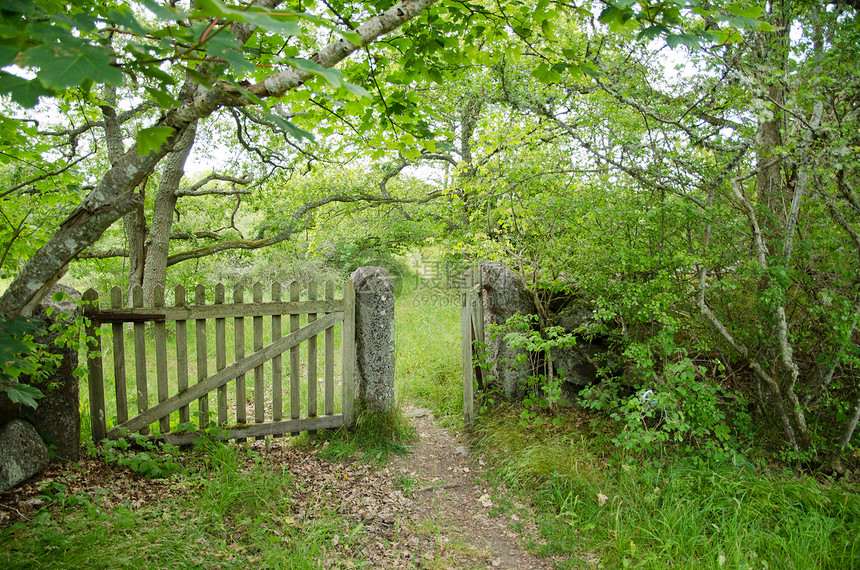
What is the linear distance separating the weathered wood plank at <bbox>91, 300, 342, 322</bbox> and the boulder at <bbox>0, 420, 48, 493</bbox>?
3.37 feet

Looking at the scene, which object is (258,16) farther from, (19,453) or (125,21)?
(19,453)

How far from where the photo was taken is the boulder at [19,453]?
309cm

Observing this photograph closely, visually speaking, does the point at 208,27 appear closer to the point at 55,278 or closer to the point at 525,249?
the point at 55,278

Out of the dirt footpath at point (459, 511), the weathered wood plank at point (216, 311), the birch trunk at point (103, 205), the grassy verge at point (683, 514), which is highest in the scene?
the birch trunk at point (103, 205)

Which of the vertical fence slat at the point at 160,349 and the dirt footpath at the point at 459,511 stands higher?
the vertical fence slat at the point at 160,349

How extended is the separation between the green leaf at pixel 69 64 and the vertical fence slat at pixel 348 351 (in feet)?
12.5

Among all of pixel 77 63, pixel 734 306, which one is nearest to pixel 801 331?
pixel 734 306

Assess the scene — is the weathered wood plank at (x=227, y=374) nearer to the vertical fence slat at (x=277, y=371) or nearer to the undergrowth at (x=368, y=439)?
the vertical fence slat at (x=277, y=371)

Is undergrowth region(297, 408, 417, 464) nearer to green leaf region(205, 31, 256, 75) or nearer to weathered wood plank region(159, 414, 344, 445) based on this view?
weathered wood plank region(159, 414, 344, 445)

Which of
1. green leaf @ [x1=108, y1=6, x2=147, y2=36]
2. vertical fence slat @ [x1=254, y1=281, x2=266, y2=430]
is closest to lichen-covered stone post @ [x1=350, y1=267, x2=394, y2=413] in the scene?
vertical fence slat @ [x1=254, y1=281, x2=266, y2=430]

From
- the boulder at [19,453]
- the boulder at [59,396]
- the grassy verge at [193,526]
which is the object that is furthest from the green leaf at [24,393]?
the boulder at [59,396]

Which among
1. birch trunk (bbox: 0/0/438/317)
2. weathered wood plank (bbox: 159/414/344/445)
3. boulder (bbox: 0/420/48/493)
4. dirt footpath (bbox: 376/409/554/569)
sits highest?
birch trunk (bbox: 0/0/438/317)

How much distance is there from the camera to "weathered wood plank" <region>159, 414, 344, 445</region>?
4344 mm


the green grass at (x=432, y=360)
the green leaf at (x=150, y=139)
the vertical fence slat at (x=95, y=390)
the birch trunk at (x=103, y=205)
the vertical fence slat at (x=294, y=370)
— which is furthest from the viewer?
the green grass at (x=432, y=360)
